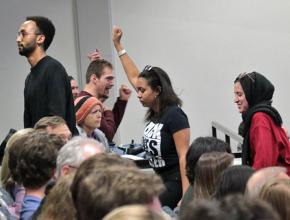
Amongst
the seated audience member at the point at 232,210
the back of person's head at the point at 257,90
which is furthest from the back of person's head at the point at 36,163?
the back of person's head at the point at 257,90

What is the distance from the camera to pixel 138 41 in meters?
7.09

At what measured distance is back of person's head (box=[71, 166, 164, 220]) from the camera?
154 cm

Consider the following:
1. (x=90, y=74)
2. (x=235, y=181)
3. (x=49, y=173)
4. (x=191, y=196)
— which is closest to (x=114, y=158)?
(x=235, y=181)

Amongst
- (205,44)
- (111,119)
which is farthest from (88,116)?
(205,44)

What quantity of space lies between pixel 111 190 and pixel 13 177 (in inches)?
46.7

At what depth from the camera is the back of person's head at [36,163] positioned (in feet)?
8.44

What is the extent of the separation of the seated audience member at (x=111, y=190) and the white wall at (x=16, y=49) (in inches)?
215

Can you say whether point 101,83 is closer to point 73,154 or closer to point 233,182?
point 73,154

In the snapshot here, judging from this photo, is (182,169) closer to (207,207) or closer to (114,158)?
(114,158)

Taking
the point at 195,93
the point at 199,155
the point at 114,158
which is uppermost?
the point at 114,158

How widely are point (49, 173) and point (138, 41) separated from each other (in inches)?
182

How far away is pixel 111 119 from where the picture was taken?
5.07 m

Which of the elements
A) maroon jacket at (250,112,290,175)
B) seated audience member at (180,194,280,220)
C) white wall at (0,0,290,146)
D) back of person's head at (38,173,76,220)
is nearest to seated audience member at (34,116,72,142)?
maroon jacket at (250,112,290,175)

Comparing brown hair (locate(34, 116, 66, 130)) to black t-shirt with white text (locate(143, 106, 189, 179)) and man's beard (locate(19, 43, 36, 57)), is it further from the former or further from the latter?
black t-shirt with white text (locate(143, 106, 189, 179))
